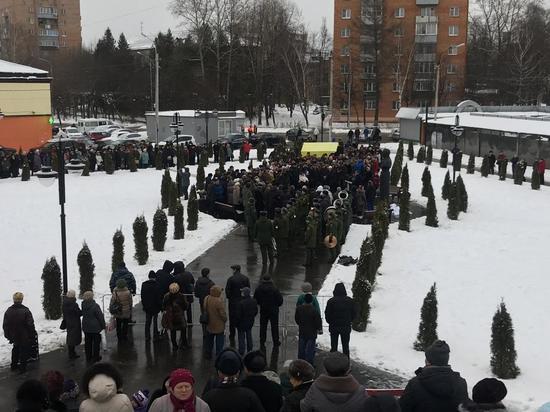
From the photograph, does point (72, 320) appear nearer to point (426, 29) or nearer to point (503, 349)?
point (503, 349)

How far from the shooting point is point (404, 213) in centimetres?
2005

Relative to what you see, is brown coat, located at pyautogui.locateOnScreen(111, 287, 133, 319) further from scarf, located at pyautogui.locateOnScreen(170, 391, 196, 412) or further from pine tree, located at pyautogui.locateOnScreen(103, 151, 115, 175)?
pine tree, located at pyautogui.locateOnScreen(103, 151, 115, 175)

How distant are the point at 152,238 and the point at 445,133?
1047 inches

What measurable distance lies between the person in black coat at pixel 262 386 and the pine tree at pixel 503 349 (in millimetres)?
5561

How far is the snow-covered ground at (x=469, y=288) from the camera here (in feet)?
34.7

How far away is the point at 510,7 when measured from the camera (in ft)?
243

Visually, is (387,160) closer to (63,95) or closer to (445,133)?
(445,133)

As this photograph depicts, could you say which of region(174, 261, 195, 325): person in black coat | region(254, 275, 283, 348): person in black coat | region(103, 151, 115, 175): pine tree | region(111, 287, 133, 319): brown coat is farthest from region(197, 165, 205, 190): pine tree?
region(254, 275, 283, 348): person in black coat

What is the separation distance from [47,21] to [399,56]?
186 feet

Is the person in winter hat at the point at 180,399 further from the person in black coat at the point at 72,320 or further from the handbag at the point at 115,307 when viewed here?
the handbag at the point at 115,307

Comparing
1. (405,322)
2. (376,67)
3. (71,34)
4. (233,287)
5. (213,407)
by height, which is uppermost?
(71,34)

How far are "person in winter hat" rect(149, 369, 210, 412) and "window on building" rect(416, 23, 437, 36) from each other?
67562mm

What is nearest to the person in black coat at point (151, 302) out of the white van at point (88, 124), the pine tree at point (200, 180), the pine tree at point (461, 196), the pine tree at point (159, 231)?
the pine tree at point (159, 231)

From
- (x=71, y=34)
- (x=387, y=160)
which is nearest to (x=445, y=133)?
(x=387, y=160)
